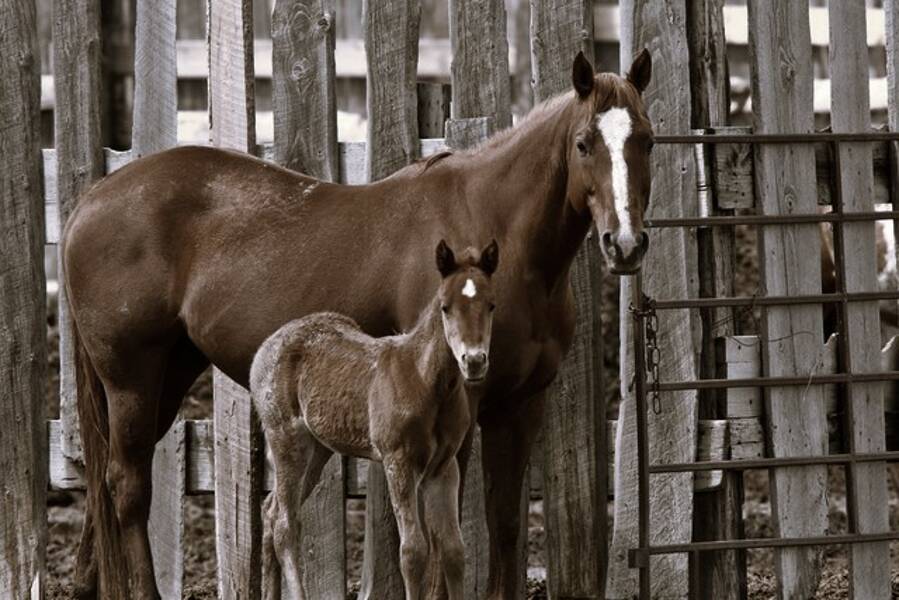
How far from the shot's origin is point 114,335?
20.7 ft

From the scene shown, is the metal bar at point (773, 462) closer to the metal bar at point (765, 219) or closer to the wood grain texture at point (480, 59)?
the metal bar at point (765, 219)

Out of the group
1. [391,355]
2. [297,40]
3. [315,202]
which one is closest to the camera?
[391,355]

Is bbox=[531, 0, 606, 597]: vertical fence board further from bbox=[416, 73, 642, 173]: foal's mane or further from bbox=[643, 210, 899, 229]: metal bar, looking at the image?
bbox=[416, 73, 642, 173]: foal's mane

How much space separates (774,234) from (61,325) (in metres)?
3.05

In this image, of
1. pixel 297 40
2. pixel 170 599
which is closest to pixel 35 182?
pixel 297 40

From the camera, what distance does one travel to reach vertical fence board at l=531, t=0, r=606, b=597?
6.61m

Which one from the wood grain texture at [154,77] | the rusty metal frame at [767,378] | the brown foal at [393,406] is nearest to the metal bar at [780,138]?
the rusty metal frame at [767,378]

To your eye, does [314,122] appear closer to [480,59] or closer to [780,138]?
[480,59]

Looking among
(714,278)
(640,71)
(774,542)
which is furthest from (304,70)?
(774,542)

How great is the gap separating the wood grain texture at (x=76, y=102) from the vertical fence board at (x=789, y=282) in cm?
276

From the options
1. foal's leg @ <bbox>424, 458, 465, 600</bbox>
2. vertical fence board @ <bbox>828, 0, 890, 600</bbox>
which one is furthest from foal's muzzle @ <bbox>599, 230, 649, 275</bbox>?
vertical fence board @ <bbox>828, 0, 890, 600</bbox>

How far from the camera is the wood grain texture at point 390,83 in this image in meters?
6.68

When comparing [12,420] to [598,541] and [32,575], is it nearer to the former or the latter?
[32,575]

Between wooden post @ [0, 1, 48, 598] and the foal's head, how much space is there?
8.12 feet
